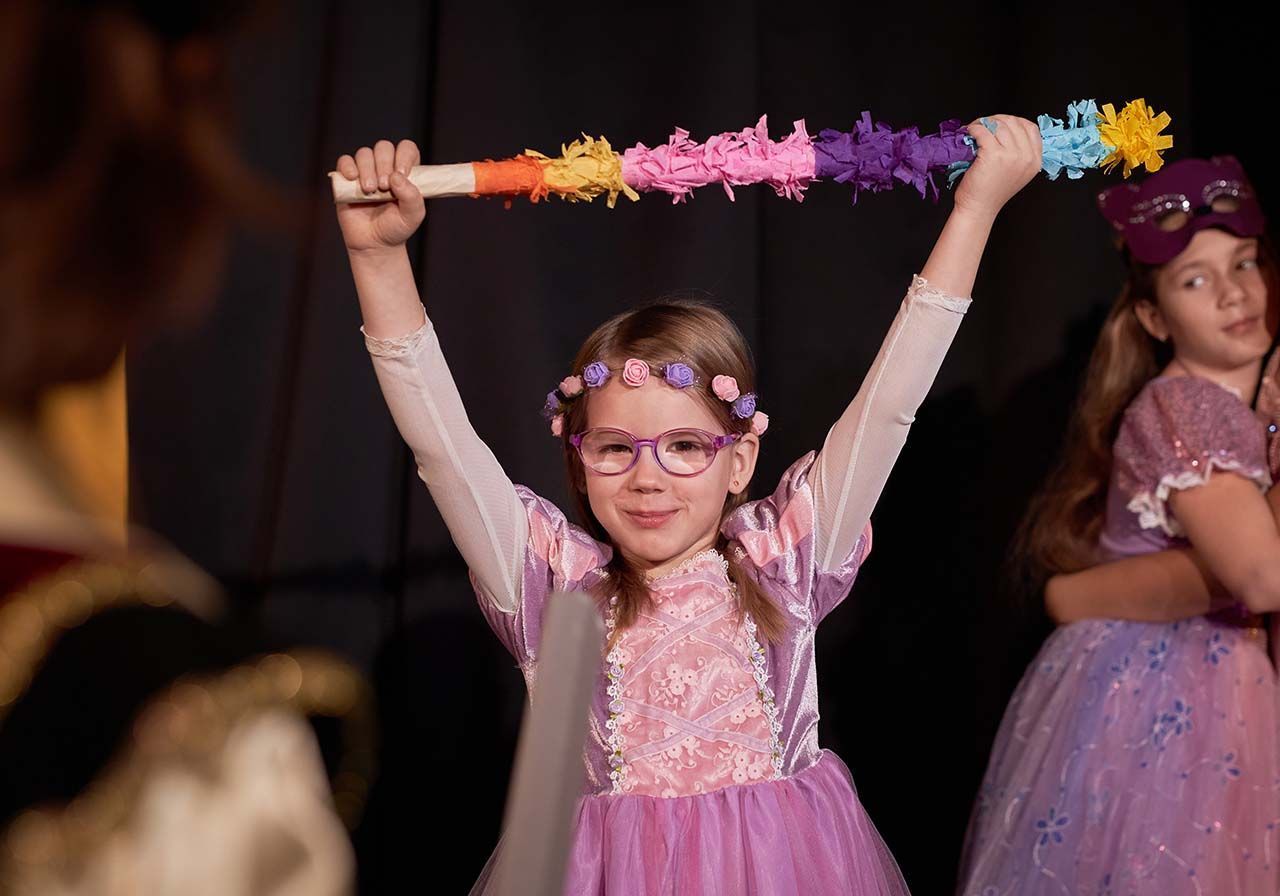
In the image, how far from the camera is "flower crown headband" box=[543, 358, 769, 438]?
6.08ft

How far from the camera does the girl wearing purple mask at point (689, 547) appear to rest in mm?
1718

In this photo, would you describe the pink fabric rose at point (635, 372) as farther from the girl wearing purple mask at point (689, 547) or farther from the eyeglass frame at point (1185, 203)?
the eyeglass frame at point (1185, 203)

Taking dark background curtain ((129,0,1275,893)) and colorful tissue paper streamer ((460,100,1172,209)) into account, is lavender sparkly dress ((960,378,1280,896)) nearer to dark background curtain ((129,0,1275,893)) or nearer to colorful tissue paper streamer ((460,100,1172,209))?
dark background curtain ((129,0,1275,893))

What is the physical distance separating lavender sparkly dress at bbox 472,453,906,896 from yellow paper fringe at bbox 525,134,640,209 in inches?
18.0

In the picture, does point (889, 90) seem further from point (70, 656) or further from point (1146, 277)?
point (70, 656)

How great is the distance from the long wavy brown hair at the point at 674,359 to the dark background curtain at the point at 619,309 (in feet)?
1.57

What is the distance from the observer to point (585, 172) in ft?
5.36

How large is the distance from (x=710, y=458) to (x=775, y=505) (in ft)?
0.39

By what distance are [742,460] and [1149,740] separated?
29.2 inches

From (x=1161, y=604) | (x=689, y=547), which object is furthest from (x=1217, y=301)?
(x=689, y=547)

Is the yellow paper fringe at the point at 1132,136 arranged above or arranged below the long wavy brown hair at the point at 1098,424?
above

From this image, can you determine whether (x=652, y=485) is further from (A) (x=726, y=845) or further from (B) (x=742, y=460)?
(A) (x=726, y=845)

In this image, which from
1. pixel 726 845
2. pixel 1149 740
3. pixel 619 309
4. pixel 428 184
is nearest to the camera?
pixel 428 184

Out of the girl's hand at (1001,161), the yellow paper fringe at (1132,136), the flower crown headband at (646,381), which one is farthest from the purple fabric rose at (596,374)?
the yellow paper fringe at (1132,136)
